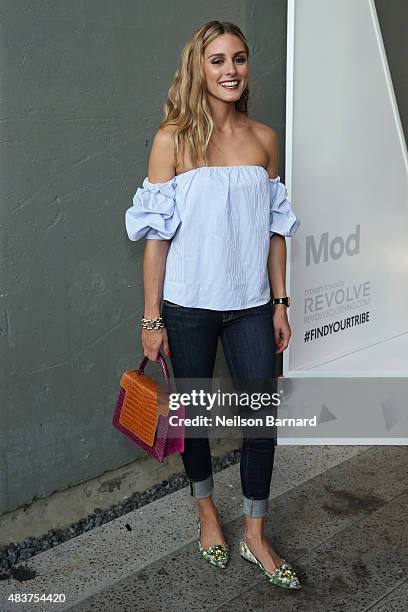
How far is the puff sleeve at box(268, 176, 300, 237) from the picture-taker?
2.86 meters

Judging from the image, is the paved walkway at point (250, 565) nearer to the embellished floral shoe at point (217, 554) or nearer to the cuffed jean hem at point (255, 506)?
the embellished floral shoe at point (217, 554)

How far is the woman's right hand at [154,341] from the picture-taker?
2793mm

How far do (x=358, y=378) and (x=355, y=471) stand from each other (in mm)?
528

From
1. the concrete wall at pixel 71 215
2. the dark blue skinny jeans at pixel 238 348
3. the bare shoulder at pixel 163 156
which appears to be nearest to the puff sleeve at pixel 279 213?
the dark blue skinny jeans at pixel 238 348

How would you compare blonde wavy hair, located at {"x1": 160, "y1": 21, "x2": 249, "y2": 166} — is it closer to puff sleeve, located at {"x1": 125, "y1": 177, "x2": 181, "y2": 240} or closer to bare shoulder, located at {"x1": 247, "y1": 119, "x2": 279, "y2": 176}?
puff sleeve, located at {"x1": 125, "y1": 177, "x2": 181, "y2": 240}

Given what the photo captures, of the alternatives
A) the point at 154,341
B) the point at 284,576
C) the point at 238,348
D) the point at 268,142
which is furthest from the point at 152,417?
the point at 268,142

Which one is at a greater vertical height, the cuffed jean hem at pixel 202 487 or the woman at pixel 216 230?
the woman at pixel 216 230

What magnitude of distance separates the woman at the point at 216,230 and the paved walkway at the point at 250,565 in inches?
5.7

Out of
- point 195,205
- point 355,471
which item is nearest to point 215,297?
point 195,205

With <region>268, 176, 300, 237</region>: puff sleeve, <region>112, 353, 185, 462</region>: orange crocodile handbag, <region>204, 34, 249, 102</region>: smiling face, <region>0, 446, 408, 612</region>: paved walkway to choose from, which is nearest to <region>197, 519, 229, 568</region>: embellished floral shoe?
<region>0, 446, 408, 612</region>: paved walkway

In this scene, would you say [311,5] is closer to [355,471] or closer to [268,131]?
[268,131]

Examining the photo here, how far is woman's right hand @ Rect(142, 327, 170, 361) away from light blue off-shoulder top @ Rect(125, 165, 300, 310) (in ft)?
0.39

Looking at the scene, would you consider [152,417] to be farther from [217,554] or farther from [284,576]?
[284,576]

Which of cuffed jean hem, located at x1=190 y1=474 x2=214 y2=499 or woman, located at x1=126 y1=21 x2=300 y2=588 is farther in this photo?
cuffed jean hem, located at x1=190 y1=474 x2=214 y2=499
